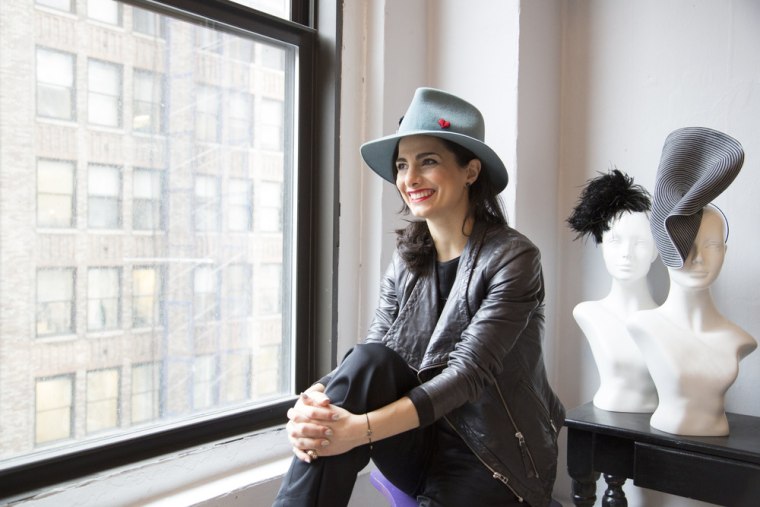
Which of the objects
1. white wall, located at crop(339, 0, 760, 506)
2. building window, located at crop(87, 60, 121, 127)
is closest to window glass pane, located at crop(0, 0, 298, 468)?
A: building window, located at crop(87, 60, 121, 127)

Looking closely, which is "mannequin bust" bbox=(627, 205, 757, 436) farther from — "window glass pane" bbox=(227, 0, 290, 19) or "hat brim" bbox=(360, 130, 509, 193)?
"window glass pane" bbox=(227, 0, 290, 19)

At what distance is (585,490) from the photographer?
68.1 inches

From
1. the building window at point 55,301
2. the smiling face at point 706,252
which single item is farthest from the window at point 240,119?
the smiling face at point 706,252

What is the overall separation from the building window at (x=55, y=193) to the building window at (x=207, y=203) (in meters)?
0.35

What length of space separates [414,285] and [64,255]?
88cm

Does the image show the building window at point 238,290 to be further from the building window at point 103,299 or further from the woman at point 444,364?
the woman at point 444,364

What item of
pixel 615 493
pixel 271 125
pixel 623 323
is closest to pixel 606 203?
pixel 623 323

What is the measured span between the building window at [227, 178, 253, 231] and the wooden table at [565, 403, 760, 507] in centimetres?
111

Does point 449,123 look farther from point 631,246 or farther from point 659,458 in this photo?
point 659,458

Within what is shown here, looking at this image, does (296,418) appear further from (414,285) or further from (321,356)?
(321,356)

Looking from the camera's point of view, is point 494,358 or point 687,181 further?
point 687,181

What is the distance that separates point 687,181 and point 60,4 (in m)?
1.64

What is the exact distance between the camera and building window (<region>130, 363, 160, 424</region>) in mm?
1695

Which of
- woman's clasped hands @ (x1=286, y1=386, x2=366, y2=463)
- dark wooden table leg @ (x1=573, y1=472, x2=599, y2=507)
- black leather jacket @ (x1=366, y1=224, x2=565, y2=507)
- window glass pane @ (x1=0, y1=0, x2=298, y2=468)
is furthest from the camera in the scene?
dark wooden table leg @ (x1=573, y1=472, x2=599, y2=507)
